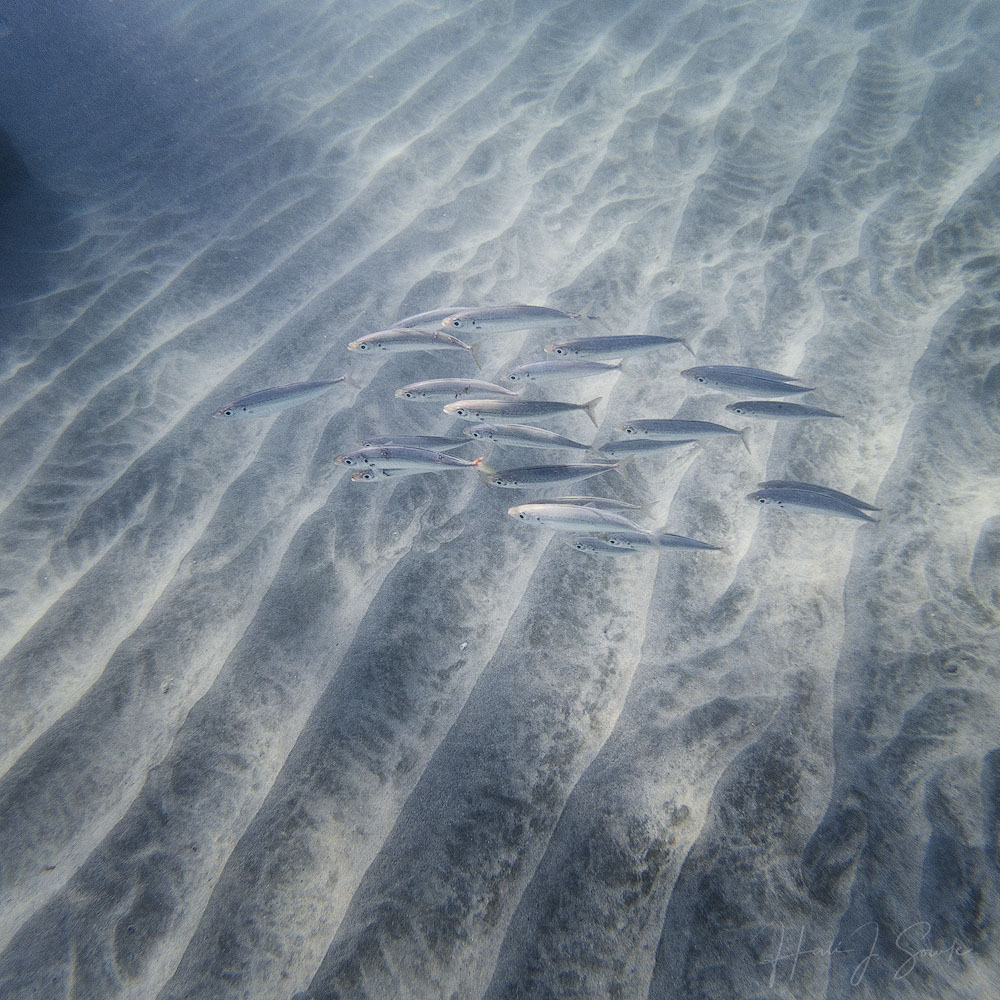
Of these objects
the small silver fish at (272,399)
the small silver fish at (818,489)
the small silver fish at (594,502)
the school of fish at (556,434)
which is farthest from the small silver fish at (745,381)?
the small silver fish at (272,399)

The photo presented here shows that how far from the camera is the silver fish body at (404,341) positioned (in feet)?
9.53

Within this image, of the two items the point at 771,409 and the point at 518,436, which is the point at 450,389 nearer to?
the point at 518,436

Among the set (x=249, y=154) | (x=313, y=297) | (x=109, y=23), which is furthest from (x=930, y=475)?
(x=109, y=23)

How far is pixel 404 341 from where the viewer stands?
2.93m

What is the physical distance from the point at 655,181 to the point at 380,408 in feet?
12.0

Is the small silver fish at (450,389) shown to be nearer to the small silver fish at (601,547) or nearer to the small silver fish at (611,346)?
the small silver fish at (611,346)

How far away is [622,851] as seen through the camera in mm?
1808

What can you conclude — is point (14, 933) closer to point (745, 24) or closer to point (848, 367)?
point (848, 367)

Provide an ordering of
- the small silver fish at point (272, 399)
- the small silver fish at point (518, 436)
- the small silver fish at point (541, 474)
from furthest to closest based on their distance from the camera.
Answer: the small silver fish at point (272, 399), the small silver fish at point (518, 436), the small silver fish at point (541, 474)

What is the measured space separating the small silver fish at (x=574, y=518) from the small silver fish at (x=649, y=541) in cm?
4

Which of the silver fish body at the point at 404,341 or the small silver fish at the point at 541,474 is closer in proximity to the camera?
the small silver fish at the point at 541,474

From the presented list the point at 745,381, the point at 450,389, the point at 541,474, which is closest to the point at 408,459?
the point at 450,389
